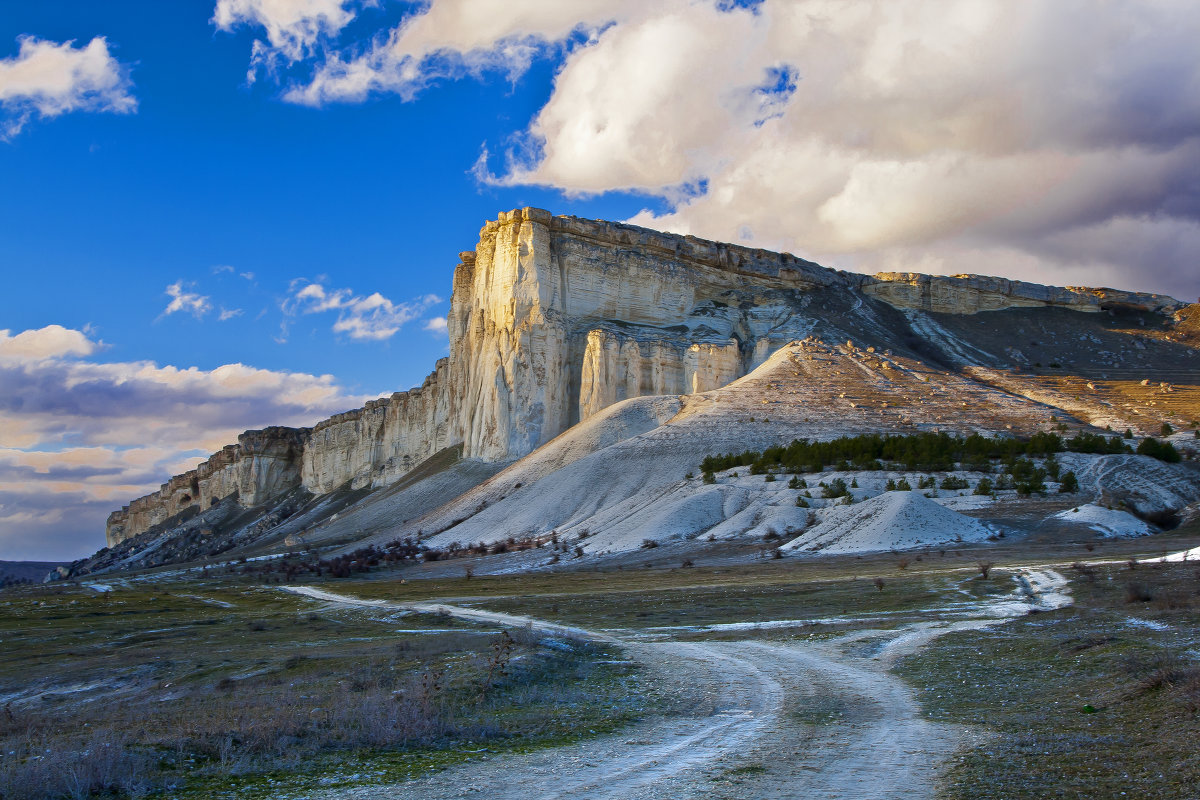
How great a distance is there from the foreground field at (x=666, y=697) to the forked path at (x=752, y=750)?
4 centimetres

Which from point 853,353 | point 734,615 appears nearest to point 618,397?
point 853,353

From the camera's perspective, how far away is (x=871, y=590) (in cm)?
2398

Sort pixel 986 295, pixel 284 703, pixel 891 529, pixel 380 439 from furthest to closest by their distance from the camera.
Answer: pixel 380 439
pixel 986 295
pixel 891 529
pixel 284 703

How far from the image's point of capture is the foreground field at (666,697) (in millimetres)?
7984

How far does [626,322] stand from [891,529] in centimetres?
4946

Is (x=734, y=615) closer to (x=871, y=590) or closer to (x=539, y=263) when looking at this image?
(x=871, y=590)

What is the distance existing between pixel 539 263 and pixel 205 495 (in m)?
72.8

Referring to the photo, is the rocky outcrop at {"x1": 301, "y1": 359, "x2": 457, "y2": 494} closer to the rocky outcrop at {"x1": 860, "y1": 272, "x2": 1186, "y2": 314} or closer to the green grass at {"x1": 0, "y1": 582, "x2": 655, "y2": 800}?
the rocky outcrop at {"x1": 860, "y1": 272, "x2": 1186, "y2": 314}

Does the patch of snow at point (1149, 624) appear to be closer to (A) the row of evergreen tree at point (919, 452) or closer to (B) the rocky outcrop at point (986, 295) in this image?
(A) the row of evergreen tree at point (919, 452)

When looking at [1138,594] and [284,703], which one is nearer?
[284,703]

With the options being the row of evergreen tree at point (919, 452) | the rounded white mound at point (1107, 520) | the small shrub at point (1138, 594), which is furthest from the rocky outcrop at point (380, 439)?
the small shrub at point (1138, 594)

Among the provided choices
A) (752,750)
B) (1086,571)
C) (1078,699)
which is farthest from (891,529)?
(752,750)

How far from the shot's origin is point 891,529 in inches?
1463

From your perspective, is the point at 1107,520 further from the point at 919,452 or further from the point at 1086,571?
the point at 1086,571
